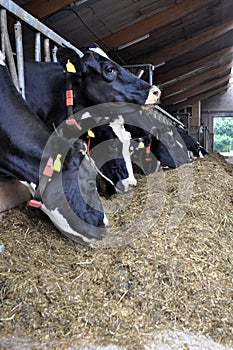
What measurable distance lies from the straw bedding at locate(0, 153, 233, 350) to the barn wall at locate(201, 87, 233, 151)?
16209mm

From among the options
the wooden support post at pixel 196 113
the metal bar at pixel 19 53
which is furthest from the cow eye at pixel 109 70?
the wooden support post at pixel 196 113

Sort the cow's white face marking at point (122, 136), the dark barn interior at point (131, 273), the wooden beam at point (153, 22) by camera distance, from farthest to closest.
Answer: the wooden beam at point (153, 22), the cow's white face marking at point (122, 136), the dark barn interior at point (131, 273)

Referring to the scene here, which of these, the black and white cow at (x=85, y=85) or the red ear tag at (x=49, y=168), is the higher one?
the black and white cow at (x=85, y=85)

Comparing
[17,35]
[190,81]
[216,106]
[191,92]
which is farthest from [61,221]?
[216,106]

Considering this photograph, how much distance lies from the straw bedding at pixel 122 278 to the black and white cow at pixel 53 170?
128 millimetres

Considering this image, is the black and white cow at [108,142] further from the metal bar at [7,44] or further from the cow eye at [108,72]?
the metal bar at [7,44]

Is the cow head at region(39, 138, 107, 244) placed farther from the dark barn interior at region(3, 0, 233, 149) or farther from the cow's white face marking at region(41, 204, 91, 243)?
the dark barn interior at region(3, 0, 233, 149)

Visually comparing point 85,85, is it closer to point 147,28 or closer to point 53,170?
point 53,170

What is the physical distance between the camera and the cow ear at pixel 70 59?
10.9 ft

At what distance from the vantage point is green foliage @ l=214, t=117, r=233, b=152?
37719 millimetres

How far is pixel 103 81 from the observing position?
11.2ft

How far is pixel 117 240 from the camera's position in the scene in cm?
221

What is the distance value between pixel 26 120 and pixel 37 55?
1313 mm

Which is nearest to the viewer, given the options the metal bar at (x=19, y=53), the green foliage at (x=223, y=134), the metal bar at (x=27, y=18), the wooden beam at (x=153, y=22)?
the metal bar at (x=27, y=18)
